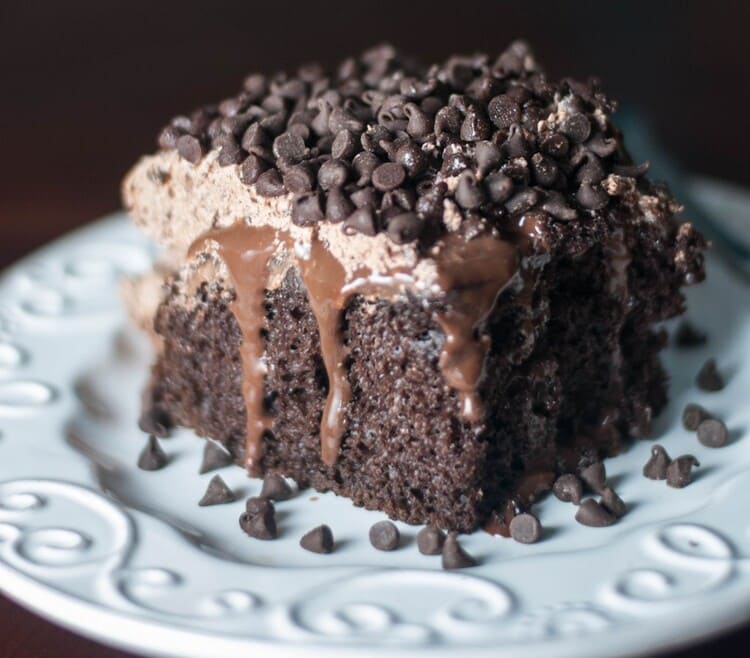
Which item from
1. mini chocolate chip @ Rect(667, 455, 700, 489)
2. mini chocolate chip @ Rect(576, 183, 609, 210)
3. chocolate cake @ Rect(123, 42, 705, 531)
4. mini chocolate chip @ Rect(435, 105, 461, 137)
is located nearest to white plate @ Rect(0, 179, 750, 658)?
mini chocolate chip @ Rect(667, 455, 700, 489)

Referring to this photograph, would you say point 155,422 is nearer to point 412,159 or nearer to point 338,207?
point 338,207

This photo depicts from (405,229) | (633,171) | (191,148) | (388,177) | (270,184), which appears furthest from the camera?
(191,148)

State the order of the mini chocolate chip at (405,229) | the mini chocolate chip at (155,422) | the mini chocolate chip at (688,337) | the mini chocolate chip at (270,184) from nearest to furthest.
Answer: the mini chocolate chip at (405,229)
the mini chocolate chip at (270,184)
the mini chocolate chip at (155,422)
the mini chocolate chip at (688,337)

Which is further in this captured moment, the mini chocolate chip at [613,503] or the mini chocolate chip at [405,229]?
the mini chocolate chip at [613,503]

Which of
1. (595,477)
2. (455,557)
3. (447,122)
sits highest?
(447,122)

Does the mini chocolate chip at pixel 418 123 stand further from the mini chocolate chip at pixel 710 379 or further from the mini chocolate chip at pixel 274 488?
the mini chocolate chip at pixel 710 379

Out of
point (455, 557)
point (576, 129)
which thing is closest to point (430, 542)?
point (455, 557)

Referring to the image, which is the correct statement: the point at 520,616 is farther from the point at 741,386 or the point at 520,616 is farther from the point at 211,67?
the point at 211,67

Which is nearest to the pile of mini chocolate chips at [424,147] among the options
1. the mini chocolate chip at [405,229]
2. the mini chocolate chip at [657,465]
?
the mini chocolate chip at [405,229]
